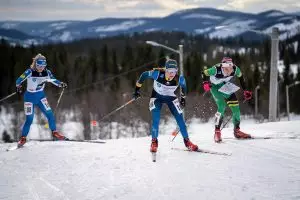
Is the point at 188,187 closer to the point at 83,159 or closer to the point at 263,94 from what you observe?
the point at 83,159

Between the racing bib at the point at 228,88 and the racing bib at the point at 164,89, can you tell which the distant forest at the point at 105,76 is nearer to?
the racing bib at the point at 228,88

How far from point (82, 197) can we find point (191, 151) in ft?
9.74

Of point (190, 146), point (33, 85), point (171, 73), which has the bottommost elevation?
point (190, 146)

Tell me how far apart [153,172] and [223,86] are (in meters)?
3.18

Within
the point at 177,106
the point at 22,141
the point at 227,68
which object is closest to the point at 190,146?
the point at 177,106

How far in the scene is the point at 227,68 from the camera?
859cm

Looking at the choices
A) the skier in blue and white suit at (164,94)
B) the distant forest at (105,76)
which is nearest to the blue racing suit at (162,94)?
the skier in blue and white suit at (164,94)

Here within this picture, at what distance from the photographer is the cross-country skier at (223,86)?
8.63m

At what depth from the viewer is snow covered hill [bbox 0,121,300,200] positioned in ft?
18.5

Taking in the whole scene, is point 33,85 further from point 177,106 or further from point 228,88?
point 228,88

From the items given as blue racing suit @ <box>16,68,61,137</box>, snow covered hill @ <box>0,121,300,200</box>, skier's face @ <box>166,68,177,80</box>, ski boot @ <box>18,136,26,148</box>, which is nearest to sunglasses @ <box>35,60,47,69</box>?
blue racing suit @ <box>16,68,61,137</box>

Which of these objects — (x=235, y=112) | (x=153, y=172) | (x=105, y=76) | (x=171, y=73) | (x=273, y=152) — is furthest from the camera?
(x=105, y=76)

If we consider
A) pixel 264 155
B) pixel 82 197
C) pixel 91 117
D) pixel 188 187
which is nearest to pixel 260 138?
pixel 264 155

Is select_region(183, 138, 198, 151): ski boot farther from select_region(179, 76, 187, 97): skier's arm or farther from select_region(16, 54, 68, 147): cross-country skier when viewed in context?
select_region(16, 54, 68, 147): cross-country skier
